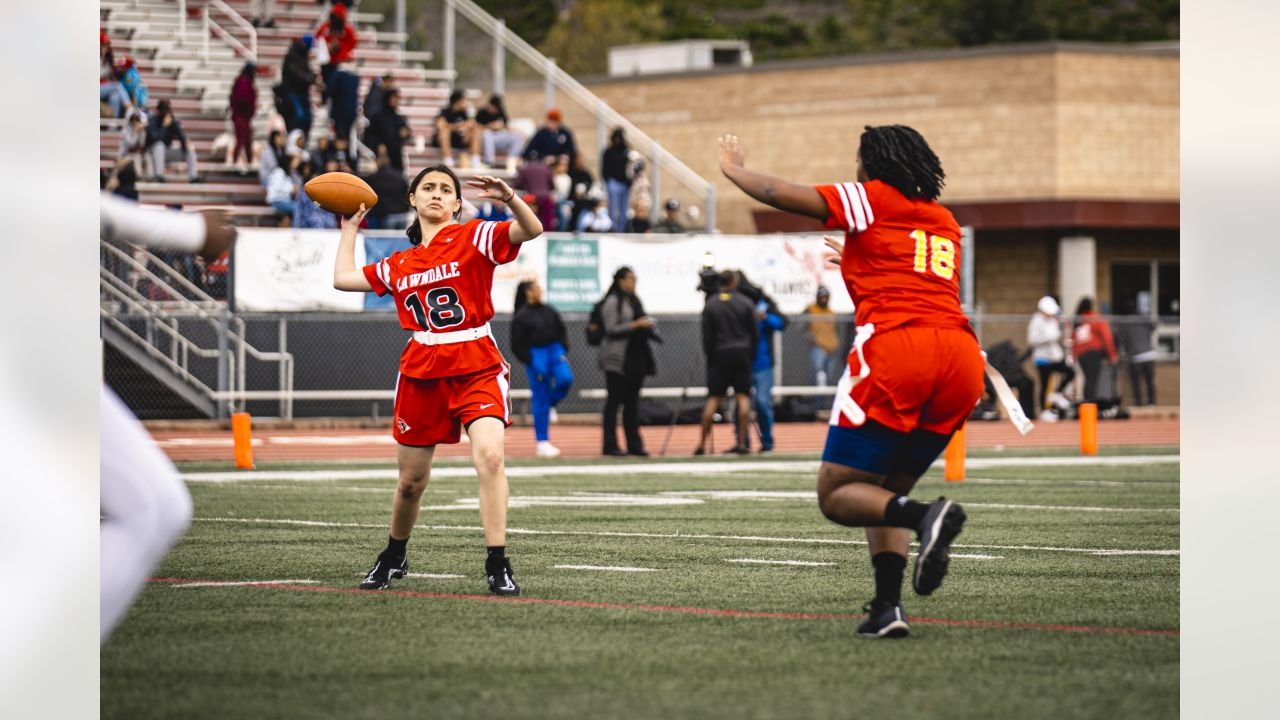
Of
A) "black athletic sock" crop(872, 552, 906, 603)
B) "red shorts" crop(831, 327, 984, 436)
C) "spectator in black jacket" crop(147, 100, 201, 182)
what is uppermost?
"spectator in black jacket" crop(147, 100, 201, 182)

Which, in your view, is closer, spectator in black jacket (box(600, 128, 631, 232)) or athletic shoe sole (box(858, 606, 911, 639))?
athletic shoe sole (box(858, 606, 911, 639))

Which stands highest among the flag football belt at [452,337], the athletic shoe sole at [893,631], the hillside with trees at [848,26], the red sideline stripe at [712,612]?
the hillside with trees at [848,26]

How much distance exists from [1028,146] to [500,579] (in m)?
30.6

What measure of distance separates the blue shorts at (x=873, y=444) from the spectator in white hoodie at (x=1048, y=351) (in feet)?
68.6

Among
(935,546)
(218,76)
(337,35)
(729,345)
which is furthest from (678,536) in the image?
(218,76)

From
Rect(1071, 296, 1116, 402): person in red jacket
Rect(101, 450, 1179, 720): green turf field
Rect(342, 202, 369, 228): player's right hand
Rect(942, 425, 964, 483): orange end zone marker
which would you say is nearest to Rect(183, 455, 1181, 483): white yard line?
Rect(942, 425, 964, 483): orange end zone marker

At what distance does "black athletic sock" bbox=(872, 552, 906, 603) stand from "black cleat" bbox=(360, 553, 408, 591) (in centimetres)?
253

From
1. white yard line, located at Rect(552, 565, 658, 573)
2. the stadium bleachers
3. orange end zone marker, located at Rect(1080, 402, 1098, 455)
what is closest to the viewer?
white yard line, located at Rect(552, 565, 658, 573)

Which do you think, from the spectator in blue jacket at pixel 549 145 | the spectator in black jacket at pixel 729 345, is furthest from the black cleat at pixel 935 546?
the spectator in blue jacket at pixel 549 145

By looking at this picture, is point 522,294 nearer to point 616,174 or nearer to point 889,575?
point 616,174

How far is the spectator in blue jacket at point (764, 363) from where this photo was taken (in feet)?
66.0

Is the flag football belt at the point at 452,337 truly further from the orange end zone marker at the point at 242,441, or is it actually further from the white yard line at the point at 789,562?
the orange end zone marker at the point at 242,441

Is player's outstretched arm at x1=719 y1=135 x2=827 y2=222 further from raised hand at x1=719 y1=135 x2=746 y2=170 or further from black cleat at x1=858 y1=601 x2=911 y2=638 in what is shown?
black cleat at x1=858 y1=601 x2=911 y2=638

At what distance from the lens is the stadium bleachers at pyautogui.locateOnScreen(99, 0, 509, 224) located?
26844 mm
